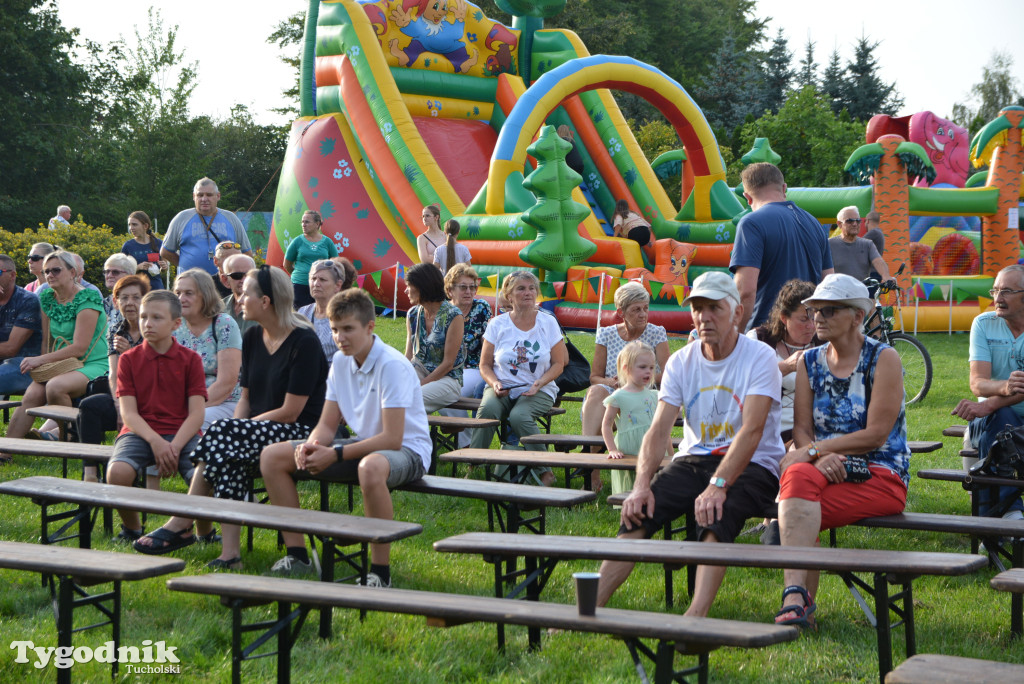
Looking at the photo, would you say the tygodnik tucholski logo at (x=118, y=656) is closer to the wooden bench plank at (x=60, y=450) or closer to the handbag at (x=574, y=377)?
the wooden bench plank at (x=60, y=450)

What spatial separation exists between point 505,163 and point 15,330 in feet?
24.2

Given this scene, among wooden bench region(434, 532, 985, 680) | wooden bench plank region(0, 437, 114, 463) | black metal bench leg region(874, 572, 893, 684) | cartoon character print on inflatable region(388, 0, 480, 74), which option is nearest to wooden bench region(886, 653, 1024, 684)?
wooden bench region(434, 532, 985, 680)

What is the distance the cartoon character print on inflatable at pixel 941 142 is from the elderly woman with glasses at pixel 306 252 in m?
15.9

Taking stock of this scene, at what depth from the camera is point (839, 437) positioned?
420cm

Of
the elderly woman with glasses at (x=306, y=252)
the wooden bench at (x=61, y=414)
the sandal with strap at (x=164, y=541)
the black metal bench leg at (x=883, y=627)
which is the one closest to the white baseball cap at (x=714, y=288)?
the black metal bench leg at (x=883, y=627)

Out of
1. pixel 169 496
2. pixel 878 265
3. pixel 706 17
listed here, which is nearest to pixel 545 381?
pixel 169 496

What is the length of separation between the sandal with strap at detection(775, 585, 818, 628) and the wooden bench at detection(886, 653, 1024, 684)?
120 centimetres

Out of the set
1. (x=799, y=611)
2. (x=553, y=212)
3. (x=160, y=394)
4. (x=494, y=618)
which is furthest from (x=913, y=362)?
(x=494, y=618)

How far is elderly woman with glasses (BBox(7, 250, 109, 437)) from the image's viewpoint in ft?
23.5

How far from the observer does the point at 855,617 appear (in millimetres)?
4242

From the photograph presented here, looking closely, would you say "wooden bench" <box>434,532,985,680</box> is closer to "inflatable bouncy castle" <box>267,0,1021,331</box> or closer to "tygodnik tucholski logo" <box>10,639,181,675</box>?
"tygodnik tucholski logo" <box>10,639,181,675</box>

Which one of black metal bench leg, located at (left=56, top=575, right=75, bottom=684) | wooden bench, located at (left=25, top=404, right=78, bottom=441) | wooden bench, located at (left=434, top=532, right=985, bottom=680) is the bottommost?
black metal bench leg, located at (left=56, top=575, right=75, bottom=684)

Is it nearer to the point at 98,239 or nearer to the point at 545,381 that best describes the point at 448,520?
the point at 545,381

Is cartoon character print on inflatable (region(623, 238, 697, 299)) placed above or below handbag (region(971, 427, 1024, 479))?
above
